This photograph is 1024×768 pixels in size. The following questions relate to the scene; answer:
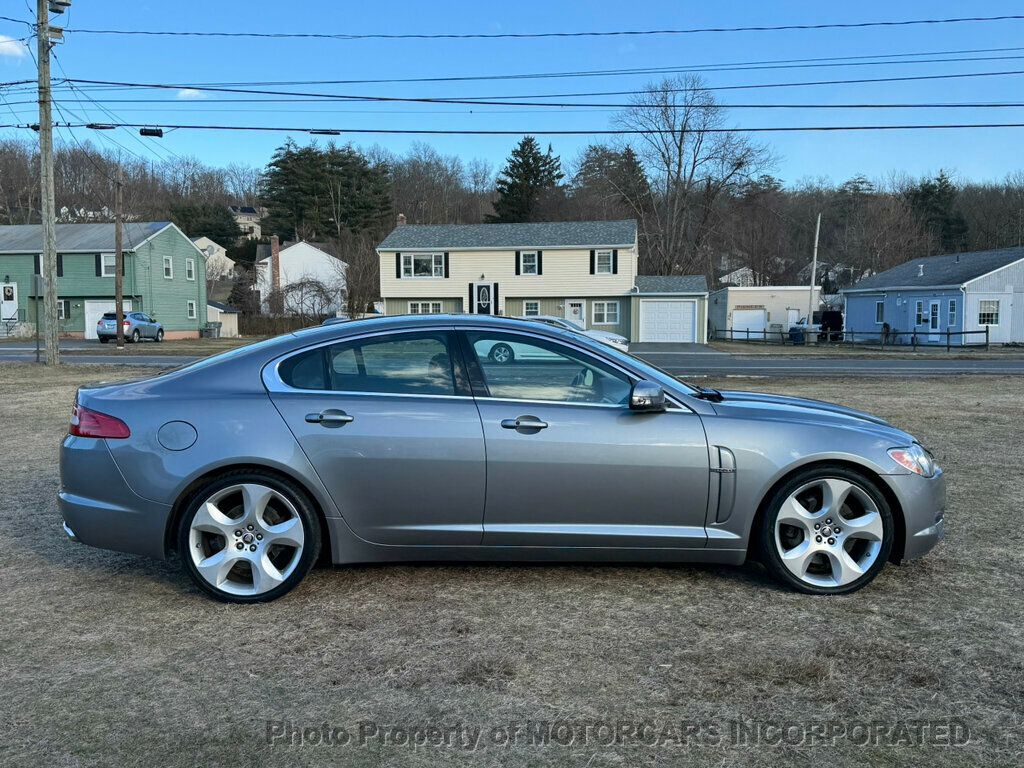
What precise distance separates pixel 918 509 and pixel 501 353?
240 centimetres

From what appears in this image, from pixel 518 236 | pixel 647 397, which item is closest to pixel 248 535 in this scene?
pixel 647 397

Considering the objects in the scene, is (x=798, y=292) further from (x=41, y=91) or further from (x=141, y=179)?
(x=141, y=179)

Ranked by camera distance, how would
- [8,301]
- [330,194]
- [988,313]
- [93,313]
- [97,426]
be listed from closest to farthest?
[97,426] → [988,313] → [93,313] → [8,301] → [330,194]

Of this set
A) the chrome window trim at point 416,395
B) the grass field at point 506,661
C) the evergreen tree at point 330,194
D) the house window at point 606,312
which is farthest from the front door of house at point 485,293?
the chrome window trim at point 416,395

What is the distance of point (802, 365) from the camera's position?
25.6 metres

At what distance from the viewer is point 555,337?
4379 millimetres

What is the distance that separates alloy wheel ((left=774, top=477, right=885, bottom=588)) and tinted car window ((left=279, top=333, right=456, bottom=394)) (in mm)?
1948

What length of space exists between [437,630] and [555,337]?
1660 mm

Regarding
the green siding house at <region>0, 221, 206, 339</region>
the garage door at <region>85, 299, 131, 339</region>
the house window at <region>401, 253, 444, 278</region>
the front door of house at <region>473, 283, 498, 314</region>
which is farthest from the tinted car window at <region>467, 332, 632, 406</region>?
the garage door at <region>85, 299, 131, 339</region>

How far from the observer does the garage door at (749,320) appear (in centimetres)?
5400

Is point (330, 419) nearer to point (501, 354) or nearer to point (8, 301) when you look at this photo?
point (501, 354)

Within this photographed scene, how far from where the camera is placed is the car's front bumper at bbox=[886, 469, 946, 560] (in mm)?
4242

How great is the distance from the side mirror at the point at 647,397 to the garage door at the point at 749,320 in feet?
169

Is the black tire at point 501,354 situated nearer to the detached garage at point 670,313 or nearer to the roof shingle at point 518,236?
the detached garage at point 670,313
